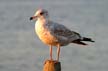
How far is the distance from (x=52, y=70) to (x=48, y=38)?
4.99 feet

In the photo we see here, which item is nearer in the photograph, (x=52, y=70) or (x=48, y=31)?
(x=52, y=70)

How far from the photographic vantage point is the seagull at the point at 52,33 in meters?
8.30

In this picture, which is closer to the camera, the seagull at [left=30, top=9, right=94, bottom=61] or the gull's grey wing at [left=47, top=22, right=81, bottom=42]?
the seagull at [left=30, top=9, right=94, bottom=61]

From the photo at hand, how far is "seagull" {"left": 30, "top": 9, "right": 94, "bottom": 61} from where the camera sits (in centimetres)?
830

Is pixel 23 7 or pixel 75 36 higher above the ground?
pixel 23 7

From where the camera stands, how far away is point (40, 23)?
332 inches

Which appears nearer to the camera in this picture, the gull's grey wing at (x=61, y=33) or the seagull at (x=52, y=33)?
the seagull at (x=52, y=33)

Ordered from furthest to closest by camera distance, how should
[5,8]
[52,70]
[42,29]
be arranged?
[5,8] → [42,29] → [52,70]

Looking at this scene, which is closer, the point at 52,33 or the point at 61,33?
the point at 52,33

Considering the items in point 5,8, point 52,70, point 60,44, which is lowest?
point 52,70

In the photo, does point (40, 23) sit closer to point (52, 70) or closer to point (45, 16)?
point (45, 16)

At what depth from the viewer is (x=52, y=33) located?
27.7 feet

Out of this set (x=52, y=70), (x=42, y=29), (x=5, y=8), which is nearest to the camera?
(x=52, y=70)

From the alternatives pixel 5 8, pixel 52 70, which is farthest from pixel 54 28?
pixel 5 8
